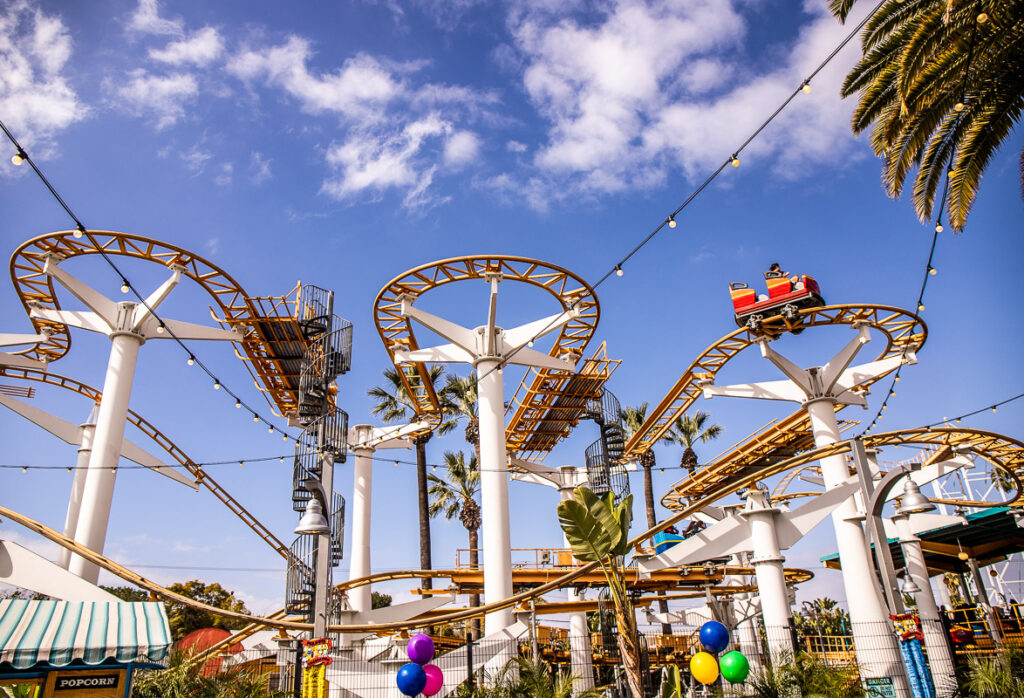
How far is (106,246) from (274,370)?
6.70 m

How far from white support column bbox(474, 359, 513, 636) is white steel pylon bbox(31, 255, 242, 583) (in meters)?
8.77

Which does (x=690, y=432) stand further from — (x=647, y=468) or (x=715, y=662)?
(x=715, y=662)

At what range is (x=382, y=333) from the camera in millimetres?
19500

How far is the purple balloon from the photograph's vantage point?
12094 mm

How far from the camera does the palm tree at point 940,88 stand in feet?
33.3

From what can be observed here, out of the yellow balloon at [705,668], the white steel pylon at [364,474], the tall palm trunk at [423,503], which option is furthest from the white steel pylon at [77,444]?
the yellow balloon at [705,668]

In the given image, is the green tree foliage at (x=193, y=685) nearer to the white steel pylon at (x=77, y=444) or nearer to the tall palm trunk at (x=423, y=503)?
the white steel pylon at (x=77, y=444)

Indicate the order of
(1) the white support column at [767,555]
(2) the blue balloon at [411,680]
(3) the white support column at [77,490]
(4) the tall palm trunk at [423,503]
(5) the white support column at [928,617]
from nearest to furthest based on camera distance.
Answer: (2) the blue balloon at [411,680] → (5) the white support column at [928,617] → (1) the white support column at [767,555] → (3) the white support column at [77,490] → (4) the tall palm trunk at [423,503]

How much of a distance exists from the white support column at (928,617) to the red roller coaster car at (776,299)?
18.8ft

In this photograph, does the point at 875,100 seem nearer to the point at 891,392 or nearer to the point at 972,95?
the point at 972,95

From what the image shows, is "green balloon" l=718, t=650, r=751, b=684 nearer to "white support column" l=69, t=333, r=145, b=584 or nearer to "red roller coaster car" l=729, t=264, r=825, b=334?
"red roller coaster car" l=729, t=264, r=825, b=334

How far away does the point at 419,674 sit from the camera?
36.2ft

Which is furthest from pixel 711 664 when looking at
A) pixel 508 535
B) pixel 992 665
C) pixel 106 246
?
pixel 106 246

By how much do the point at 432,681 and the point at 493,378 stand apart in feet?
28.9
